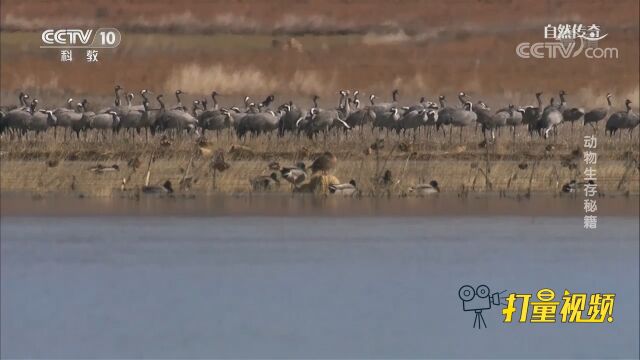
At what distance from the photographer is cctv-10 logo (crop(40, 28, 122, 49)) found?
21156 mm

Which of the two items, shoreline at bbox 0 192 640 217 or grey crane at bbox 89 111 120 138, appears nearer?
shoreline at bbox 0 192 640 217

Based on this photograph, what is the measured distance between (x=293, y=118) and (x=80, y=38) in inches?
297

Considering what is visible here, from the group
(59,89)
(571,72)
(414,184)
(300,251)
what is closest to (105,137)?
(59,89)

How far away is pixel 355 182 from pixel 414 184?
0.84m

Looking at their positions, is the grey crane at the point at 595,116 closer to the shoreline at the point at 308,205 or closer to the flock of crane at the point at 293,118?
the flock of crane at the point at 293,118

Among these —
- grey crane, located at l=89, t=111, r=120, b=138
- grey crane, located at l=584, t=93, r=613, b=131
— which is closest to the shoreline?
grey crane, located at l=89, t=111, r=120, b=138

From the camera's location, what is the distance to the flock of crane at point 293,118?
27.5 m

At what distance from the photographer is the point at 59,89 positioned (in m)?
32.2

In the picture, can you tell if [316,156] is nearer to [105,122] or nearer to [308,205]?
[308,205]

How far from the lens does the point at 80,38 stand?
21312mm

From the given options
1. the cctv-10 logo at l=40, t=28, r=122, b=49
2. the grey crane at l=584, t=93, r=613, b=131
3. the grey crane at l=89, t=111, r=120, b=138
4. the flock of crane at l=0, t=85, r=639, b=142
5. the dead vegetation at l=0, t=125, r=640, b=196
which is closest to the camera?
the cctv-10 logo at l=40, t=28, r=122, b=49

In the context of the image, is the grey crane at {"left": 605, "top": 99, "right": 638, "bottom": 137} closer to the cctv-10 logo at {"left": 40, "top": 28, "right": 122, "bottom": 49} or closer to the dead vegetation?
the dead vegetation

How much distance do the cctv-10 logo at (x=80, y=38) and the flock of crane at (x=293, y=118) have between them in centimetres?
335

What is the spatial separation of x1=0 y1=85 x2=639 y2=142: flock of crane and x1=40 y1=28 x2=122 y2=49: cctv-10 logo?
335cm
